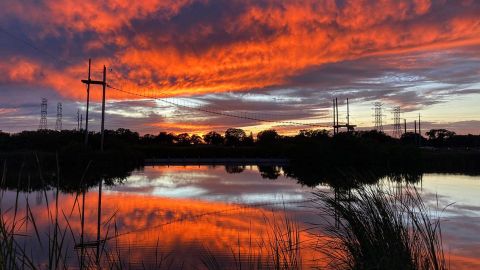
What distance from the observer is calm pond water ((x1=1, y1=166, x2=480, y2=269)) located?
28.6 ft

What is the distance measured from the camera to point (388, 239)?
4.27 meters

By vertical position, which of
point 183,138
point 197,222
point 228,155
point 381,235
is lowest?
point 197,222

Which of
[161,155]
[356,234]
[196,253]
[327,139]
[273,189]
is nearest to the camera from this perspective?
[356,234]

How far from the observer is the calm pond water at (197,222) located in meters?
8.70

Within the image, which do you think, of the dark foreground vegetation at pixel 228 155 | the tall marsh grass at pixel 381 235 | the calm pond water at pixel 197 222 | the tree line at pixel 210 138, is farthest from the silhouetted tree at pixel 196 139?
the tall marsh grass at pixel 381 235

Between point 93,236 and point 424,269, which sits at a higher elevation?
point 424,269

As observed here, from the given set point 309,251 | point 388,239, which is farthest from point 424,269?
point 309,251

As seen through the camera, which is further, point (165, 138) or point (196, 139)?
point (196, 139)

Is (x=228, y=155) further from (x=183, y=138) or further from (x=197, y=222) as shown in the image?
(x=197, y=222)

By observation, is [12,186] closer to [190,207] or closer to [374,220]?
[190,207]

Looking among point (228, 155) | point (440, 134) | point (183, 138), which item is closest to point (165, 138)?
point (183, 138)

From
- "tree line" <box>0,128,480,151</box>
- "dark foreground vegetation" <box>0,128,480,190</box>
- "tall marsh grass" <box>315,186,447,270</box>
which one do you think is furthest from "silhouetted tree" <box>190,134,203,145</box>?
"tall marsh grass" <box>315,186,447,270</box>

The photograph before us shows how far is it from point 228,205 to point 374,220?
1305 centimetres

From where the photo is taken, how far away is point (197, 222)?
13430 mm
